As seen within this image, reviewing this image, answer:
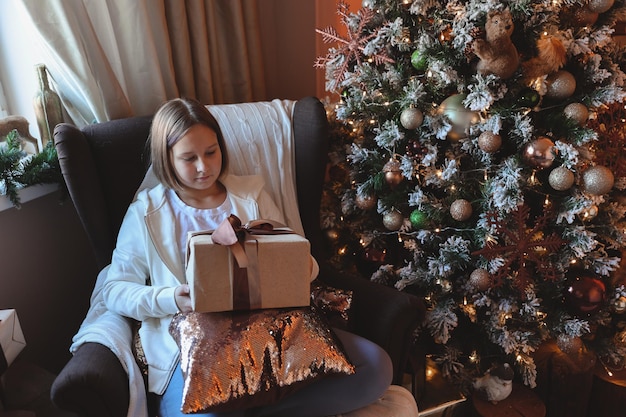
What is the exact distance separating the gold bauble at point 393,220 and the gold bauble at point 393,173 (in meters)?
0.10

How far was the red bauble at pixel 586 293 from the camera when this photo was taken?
1.49 meters

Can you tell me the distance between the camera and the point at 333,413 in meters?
1.25

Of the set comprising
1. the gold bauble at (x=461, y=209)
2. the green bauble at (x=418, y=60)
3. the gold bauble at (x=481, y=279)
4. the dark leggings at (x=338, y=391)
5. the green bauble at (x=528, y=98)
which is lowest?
the dark leggings at (x=338, y=391)

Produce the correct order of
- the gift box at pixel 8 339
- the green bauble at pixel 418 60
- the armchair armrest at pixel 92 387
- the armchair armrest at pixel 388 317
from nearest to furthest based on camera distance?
1. the armchair armrest at pixel 92 387
2. the gift box at pixel 8 339
3. the armchair armrest at pixel 388 317
4. the green bauble at pixel 418 60

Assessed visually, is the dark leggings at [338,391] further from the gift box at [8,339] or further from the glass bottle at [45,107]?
the glass bottle at [45,107]

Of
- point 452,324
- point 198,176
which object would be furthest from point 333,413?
point 198,176

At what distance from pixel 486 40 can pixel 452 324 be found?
0.85 m

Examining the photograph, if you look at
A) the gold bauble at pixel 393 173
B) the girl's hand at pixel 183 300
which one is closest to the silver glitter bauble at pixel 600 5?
the gold bauble at pixel 393 173

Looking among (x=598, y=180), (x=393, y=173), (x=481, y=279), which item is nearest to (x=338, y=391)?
(x=481, y=279)

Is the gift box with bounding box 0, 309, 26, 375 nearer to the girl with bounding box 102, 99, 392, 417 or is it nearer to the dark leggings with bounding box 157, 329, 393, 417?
the girl with bounding box 102, 99, 392, 417

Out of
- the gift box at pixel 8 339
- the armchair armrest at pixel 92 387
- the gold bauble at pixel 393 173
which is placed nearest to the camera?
the armchair armrest at pixel 92 387

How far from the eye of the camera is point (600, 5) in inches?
53.6

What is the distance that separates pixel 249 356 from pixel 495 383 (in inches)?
37.3

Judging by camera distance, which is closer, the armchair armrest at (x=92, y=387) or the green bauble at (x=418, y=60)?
the armchair armrest at (x=92, y=387)
